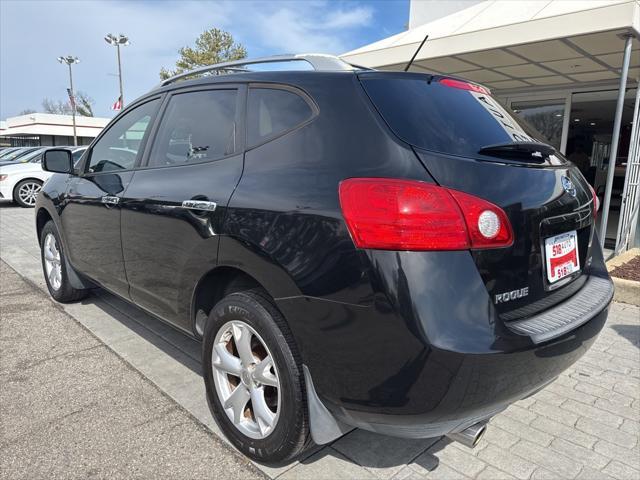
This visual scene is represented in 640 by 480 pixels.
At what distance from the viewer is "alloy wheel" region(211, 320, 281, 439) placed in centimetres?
207

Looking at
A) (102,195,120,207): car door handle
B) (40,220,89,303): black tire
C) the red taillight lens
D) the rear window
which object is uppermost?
the red taillight lens

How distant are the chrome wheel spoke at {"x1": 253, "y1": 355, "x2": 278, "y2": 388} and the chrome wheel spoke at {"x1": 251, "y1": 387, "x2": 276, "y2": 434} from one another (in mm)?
77

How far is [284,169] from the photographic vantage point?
197 cm

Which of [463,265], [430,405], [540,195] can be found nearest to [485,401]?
[430,405]

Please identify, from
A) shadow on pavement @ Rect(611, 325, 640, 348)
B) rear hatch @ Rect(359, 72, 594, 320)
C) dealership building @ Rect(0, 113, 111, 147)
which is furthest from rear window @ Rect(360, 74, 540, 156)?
dealership building @ Rect(0, 113, 111, 147)

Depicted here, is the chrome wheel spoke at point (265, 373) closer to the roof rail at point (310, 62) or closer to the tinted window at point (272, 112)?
the tinted window at point (272, 112)

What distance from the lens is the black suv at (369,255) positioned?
160 cm

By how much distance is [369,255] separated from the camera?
63.7 inches

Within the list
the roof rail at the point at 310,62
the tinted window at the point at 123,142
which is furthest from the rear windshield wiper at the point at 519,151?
the tinted window at the point at 123,142

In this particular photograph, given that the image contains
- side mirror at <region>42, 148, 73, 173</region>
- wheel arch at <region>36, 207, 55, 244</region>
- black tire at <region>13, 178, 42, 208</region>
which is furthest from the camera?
black tire at <region>13, 178, 42, 208</region>

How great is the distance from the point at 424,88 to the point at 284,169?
702mm

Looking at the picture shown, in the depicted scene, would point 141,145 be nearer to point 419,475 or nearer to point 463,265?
point 463,265

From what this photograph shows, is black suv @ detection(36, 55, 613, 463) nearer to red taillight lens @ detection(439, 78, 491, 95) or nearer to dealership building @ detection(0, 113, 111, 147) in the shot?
red taillight lens @ detection(439, 78, 491, 95)

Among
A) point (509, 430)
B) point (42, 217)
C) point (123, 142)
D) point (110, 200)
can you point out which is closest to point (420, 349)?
point (509, 430)
